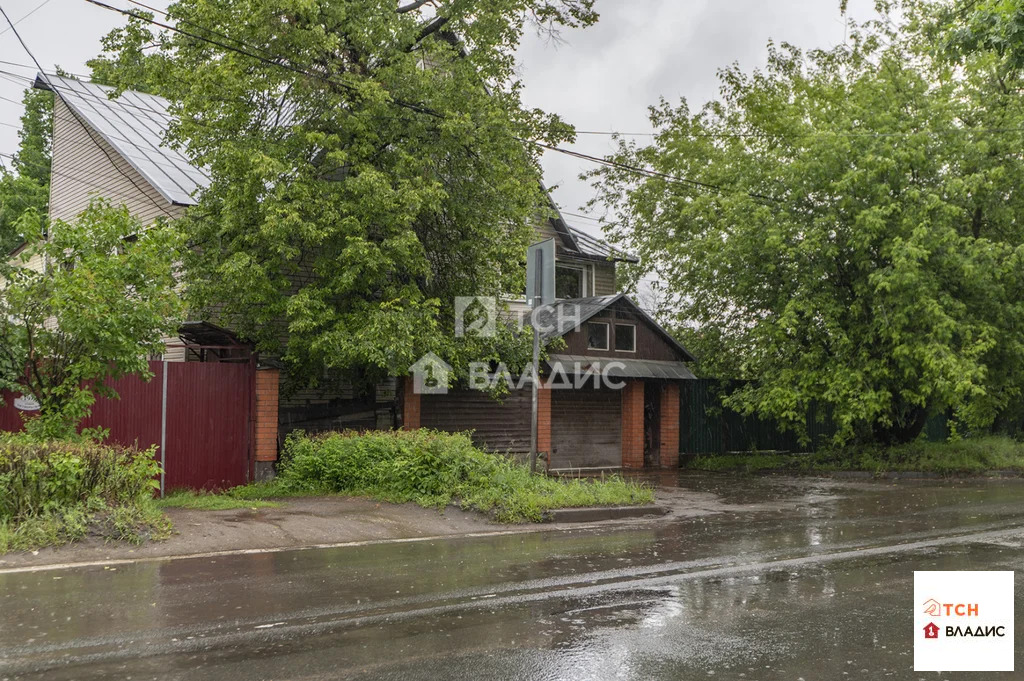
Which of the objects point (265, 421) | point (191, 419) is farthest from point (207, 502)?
point (265, 421)

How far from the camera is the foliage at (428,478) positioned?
1302 centimetres

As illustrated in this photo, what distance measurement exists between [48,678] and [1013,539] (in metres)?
10.9

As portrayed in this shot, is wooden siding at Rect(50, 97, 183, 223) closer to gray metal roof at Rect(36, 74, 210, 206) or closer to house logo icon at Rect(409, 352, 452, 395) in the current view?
gray metal roof at Rect(36, 74, 210, 206)

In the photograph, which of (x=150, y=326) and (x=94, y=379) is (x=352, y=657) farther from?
(x=94, y=379)

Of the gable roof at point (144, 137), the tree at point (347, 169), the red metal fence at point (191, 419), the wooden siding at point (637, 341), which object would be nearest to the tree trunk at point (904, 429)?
the wooden siding at point (637, 341)

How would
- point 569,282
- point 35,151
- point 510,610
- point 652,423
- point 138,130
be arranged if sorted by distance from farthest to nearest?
1. point 35,151
2. point 569,282
3. point 652,423
4. point 138,130
5. point 510,610

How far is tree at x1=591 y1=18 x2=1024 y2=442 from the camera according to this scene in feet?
66.5

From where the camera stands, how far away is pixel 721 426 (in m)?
25.9

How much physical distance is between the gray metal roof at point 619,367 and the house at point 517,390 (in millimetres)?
36

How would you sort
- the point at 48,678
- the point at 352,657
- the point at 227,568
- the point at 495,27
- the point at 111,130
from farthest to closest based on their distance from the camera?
the point at 111,130
the point at 495,27
the point at 227,568
the point at 352,657
the point at 48,678

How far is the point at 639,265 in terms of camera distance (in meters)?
31.5

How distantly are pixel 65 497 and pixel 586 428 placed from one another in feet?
47.8

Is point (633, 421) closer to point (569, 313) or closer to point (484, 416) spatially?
point (569, 313)

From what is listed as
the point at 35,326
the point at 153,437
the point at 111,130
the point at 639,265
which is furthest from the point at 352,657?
the point at 639,265
